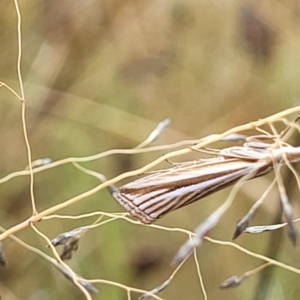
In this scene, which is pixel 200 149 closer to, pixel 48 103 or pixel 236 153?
pixel 236 153

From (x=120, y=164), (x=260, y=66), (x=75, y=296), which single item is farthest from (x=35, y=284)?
(x=260, y=66)

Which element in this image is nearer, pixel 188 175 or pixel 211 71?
pixel 188 175

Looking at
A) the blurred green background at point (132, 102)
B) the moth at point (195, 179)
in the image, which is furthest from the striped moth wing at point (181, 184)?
the blurred green background at point (132, 102)

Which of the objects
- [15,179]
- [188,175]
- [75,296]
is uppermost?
[188,175]

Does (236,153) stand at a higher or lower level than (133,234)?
higher

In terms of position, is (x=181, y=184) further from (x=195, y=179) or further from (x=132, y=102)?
(x=132, y=102)

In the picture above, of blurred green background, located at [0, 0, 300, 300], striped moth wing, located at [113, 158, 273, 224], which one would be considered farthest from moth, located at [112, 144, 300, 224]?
blurred green background, located at [0, 0, 300, 300]

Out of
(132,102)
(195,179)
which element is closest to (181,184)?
(195,179)

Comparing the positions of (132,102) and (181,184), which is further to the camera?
(132,102)
